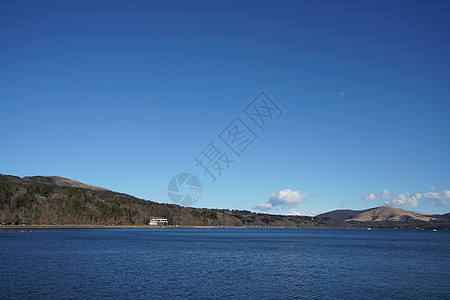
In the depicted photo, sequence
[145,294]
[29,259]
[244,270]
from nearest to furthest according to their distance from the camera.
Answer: [145,294], [244,270], [29,259]

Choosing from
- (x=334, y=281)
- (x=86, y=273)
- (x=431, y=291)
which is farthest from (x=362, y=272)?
(x=86, y=273)

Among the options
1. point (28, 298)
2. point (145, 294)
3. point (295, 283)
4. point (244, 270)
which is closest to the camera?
point (28, 298)

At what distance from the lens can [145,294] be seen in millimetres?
46000

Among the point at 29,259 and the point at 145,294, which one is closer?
the point at 145,294

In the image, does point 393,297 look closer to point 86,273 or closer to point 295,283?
point 295,283

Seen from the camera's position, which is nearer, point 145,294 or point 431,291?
point 145,294

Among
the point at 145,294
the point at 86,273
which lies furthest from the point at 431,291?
the point at 86,273

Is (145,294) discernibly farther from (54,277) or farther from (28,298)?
(54,277)

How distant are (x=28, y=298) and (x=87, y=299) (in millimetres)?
6169

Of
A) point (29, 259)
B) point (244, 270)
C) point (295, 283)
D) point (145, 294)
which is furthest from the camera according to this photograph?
point (29, 259)

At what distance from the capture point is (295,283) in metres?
57.1

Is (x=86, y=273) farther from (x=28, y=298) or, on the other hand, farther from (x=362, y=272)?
(x=362, y=272)

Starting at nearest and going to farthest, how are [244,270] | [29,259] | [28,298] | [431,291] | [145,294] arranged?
[28,298]
[145,294]
[431,291]
[244,270]
[29,259]

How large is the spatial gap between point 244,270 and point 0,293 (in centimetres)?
3928
